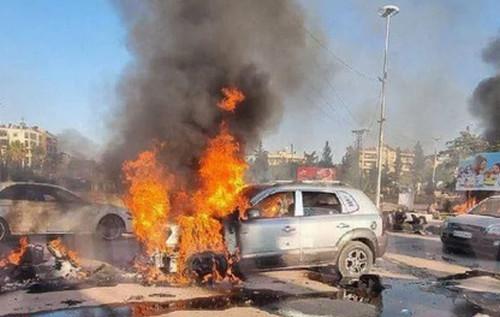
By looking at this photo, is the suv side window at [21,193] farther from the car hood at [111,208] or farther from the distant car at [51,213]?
the car hood at [111,208]

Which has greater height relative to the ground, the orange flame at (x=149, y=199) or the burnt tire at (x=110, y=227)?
the orange flame at (x=149, y=199)

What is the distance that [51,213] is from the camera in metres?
12.1

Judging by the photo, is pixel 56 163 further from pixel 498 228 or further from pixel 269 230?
pixel 498 228

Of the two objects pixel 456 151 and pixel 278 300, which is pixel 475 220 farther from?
pixel 456 151

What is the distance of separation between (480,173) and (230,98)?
15912 mm

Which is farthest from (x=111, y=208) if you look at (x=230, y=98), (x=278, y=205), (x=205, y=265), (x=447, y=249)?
(x=447, y=249)

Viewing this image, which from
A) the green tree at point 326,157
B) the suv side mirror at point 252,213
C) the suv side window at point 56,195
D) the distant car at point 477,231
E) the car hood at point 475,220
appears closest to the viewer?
the suv side mirror at point 252,213

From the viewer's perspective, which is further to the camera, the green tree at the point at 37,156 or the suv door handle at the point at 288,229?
the green tree at the point at 37,156

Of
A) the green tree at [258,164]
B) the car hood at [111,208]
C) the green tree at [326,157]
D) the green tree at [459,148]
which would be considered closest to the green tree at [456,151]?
the green tree at [459,148]

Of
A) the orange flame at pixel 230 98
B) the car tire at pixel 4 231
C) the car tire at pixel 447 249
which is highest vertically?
the orange flame at pixel 230 98

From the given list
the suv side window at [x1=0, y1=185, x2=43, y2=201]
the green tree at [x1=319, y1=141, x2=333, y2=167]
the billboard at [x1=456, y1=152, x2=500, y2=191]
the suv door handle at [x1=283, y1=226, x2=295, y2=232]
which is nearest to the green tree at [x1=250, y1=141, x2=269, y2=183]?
the suv door handle at [x1=283, y1=226, x2=295, y2=232]

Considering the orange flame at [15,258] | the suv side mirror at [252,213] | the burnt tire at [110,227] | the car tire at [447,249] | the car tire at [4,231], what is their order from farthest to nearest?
the burnt tire at [110,227]
the car tire at [447,249]
the car tire at [4,231]
the orange flame at [15,258]
the suv side mirror at [252,213]

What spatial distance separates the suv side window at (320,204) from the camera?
8476 millimetres

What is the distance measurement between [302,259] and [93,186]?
28.0ft
